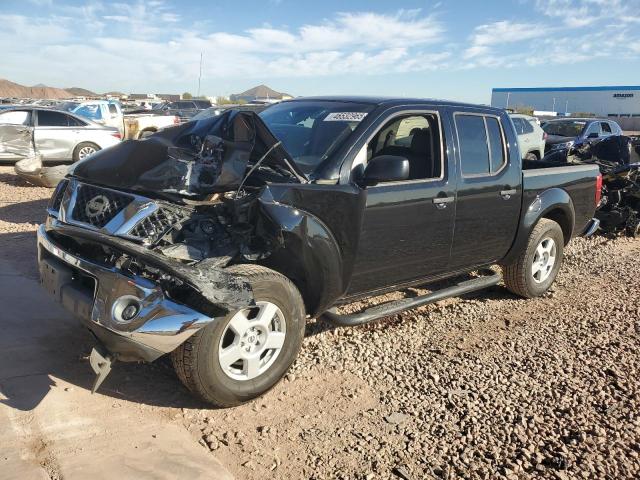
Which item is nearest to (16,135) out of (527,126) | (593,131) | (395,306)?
(395,306)

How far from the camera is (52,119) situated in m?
13.7

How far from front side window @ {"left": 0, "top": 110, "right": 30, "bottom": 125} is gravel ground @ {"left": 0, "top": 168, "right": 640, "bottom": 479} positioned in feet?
37.7

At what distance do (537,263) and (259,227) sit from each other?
138 inches

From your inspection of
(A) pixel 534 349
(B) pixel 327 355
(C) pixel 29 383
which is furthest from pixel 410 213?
(C) pixel 29 383

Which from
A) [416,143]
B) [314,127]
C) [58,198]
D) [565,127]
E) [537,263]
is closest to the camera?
[58,198]

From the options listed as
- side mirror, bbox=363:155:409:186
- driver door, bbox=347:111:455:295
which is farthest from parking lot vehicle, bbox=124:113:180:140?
side mirror, bbox=363:155:409:186

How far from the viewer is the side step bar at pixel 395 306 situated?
4070 millimetres

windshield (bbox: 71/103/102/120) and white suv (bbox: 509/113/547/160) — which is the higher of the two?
white suv (bbox: 509/113/547/160)

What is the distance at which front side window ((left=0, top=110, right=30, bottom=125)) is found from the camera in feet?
43.0

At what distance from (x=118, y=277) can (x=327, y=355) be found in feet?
5.95

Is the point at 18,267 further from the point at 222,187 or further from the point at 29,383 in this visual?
the point at 222,187

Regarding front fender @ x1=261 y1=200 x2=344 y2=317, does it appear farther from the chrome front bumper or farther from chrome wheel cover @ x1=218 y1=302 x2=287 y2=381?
the chrome front bumper

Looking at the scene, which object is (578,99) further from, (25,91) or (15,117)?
(25,91)

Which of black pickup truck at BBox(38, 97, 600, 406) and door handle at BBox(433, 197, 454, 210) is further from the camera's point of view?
door handle at BBox(433, 197, 454, 210)
